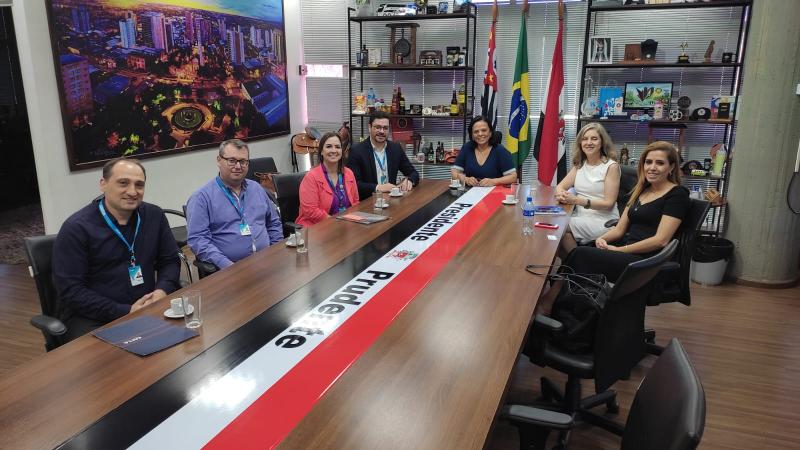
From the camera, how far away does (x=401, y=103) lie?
6359 mm

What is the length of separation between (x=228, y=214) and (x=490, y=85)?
3.79 metres

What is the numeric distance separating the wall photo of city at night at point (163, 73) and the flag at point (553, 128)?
3.12 meters

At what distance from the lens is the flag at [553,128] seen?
18.8 ft

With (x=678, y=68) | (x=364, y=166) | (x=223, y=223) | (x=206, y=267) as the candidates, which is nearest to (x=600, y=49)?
(x=678, y=68)

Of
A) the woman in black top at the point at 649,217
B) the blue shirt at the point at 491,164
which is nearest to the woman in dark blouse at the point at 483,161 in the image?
the blue shirt at the point at 491,164

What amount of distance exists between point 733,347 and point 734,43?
341 cm

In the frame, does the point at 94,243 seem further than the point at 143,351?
Yes

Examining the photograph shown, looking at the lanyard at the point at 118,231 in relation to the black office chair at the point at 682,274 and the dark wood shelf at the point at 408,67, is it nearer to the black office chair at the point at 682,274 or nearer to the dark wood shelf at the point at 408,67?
the black office chair at the point at 682,274

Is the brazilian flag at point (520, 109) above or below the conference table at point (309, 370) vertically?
above

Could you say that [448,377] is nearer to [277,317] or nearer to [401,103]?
[277,317]

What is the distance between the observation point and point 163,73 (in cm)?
477

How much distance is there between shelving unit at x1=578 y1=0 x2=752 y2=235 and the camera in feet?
17.2

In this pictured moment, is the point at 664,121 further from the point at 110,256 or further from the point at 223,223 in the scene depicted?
the point at 110,256

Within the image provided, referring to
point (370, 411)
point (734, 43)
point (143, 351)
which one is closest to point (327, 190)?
point (143, 351)
